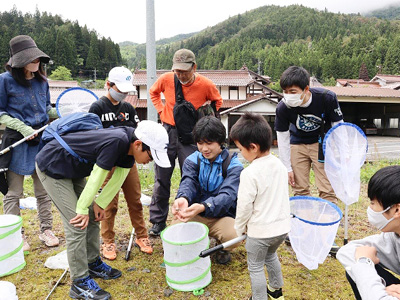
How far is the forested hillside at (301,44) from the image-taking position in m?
57.8

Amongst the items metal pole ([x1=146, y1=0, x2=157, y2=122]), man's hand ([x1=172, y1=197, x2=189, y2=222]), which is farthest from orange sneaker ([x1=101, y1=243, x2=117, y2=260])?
metal pole ([x1=146, y1=0, x2=157, y2=122])

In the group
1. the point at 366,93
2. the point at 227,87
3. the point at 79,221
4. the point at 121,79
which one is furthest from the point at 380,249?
the point at 366,93

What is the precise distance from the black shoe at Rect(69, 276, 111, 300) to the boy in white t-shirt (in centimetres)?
116

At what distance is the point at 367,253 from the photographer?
5.04 ft

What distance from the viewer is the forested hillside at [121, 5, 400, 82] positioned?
5784 cm

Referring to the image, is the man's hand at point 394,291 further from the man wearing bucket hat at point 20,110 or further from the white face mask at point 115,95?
the man wearing bucket hat at point 20,110

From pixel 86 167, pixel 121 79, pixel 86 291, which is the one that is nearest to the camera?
pixel 86 291

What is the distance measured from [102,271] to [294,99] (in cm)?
239

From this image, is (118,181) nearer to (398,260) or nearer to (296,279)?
(296,279)

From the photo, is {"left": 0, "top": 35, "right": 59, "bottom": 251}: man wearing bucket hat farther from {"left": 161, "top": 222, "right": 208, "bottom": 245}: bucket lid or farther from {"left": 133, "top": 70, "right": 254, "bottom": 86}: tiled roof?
{"left": 133, "top": 70, "right": 254, "bottom": 86}: tiled roof

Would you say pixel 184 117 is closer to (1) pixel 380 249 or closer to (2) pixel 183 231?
(2) pixel 183 231

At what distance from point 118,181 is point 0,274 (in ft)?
4.47

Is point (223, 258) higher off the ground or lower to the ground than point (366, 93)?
lower

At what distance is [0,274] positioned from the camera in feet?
8.29
